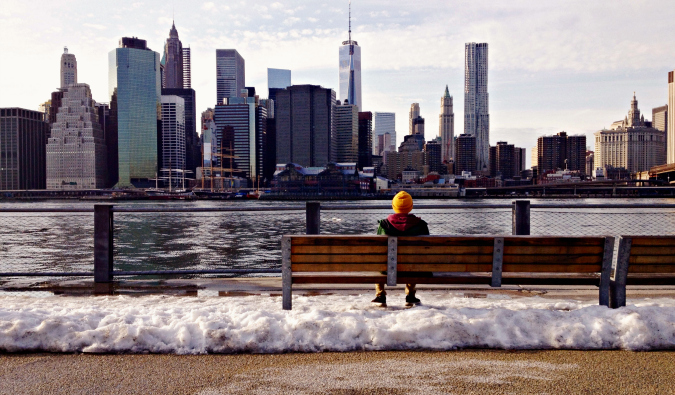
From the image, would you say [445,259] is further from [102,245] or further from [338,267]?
[102,245]

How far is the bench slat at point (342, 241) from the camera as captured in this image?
17.3ft

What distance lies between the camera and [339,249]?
5.28m

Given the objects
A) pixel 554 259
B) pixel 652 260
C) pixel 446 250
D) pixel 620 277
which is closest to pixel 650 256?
pixel 652 260

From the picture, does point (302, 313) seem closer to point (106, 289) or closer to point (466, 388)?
point (466, 388)

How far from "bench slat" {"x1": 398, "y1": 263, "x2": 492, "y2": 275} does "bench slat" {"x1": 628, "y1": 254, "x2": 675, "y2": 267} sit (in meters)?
1.37

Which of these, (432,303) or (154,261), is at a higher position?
(432,303)

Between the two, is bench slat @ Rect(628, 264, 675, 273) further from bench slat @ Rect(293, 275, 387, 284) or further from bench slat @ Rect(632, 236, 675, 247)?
bench slat @ Rect(293, 275, 387, 284)

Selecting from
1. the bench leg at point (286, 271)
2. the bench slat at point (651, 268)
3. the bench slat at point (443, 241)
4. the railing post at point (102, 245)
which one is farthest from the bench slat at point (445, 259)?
the railing post at point (102, 245)

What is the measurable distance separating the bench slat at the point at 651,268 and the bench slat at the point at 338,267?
2369mm

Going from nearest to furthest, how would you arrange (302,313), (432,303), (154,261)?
(302,313) < (432,303) < (154,261)

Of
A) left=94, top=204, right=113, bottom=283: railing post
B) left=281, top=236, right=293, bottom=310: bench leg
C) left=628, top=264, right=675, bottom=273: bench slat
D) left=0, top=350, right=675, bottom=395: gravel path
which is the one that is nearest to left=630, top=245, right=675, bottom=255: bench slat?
left=628, top=264, right=675, bottom=273: bench slat

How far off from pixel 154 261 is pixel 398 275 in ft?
57.4

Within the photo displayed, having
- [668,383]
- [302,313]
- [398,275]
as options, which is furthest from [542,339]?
[302,313]

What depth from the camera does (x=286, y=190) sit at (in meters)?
167
